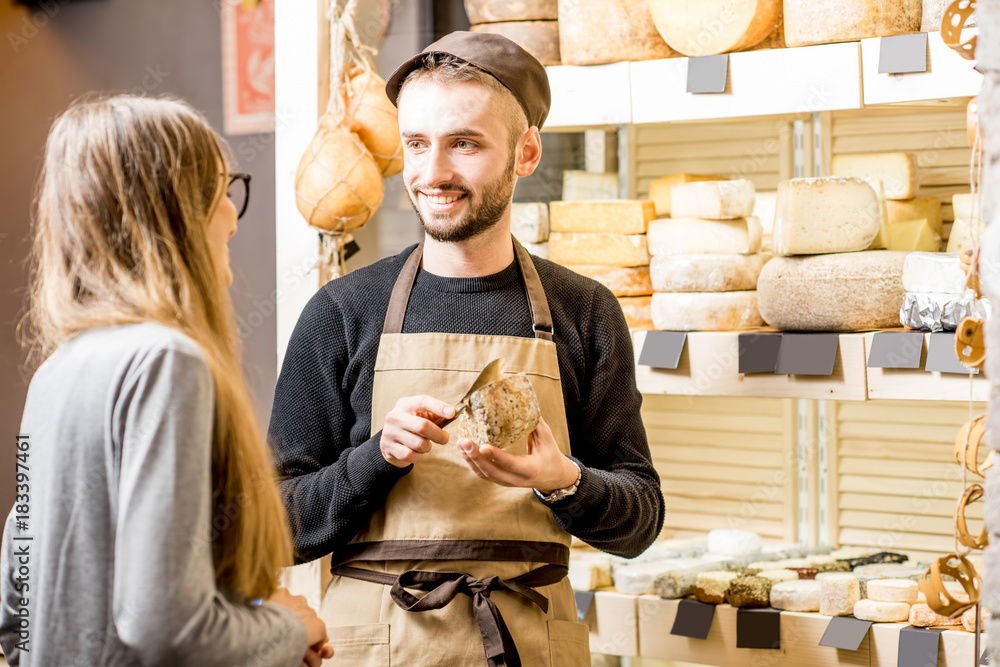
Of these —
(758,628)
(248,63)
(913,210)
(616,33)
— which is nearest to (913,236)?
(913,210)

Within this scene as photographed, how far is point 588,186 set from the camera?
2.54 m

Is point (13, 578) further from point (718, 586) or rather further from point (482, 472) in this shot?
point (718, 586)

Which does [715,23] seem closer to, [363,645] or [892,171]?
[892,171]

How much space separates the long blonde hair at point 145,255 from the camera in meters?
1.02

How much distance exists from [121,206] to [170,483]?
0.31 meters

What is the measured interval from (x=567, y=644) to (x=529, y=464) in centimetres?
41

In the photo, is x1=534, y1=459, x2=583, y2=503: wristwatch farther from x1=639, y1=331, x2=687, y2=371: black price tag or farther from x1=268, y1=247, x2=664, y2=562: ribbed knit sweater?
x1=639, y1=331, x2=687, y2=371: black price tag

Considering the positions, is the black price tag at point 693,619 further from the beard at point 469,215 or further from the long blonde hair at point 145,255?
the long blonde hair at point 145,255

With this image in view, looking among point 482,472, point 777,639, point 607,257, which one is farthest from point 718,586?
point 482,472

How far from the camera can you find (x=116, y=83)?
9.75ft

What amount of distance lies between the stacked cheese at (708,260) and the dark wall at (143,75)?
1.27 m

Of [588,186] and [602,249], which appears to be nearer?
[602,249]

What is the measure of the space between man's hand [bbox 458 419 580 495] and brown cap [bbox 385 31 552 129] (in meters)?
0.58

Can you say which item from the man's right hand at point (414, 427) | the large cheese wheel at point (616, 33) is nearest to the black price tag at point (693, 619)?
the man's right hand at point (414, 427)
